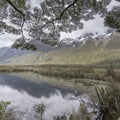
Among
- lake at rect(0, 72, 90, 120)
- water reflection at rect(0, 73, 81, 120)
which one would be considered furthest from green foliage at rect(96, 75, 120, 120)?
water reflection at rect(0, 73, 81, 120)

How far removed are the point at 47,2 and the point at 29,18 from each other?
997 mm

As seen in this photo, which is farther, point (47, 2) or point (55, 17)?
point (55, 17)

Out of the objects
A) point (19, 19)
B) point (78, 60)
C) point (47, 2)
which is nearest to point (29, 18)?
point (19, 19)

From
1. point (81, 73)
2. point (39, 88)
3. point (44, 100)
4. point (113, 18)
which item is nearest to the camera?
point (113, 18)

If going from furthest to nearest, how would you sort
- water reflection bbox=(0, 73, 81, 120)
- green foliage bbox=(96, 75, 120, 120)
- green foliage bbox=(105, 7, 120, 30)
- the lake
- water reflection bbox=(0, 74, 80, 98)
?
water reflection bbox=(0, 74, 80, 98), water reflection bbox=(0, 73, 81, 120), the lake, green foliage bbox=(96, 75, 120, 120), green foliage bbox=(105, 7, 120, 30)

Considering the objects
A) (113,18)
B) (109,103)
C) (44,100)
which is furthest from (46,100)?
(113,18)

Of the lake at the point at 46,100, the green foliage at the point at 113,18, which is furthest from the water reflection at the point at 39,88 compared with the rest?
the green foliage at the point at 113,18

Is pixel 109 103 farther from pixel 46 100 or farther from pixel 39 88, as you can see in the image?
pixel 39 88

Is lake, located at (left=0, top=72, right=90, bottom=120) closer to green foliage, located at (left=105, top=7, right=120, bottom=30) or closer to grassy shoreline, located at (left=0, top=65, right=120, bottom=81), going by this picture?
grassy shoreline, located at (left=0, top=65, right=120, bottom=81)

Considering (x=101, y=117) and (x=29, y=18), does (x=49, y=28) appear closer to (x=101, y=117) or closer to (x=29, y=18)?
(x=29, y=18)

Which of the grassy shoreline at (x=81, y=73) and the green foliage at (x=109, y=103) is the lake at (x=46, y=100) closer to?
the green foliage at (x=109, y=103)

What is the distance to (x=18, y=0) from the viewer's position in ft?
28.0

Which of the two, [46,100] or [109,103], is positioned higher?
[109,103]

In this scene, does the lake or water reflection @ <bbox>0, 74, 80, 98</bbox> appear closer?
the lake
